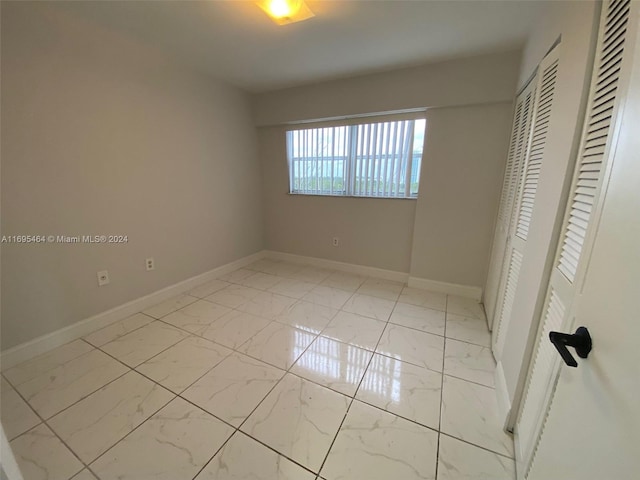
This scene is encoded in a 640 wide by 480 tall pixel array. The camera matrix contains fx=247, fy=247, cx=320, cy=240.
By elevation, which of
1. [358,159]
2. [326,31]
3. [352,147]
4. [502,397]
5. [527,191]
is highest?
[326,31]

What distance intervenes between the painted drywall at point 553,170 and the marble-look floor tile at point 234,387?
1365mm

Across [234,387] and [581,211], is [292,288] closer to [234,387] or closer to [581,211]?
[234,387]

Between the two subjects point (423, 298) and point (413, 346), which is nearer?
point (413, 346)

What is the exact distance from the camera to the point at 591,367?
58cm

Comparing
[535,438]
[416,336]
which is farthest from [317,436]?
[416,336]

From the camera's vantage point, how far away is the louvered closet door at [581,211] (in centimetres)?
74

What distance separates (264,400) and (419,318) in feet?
4.99

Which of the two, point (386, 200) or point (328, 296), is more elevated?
point (386, 200)

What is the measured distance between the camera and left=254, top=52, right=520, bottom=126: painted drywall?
2.20m

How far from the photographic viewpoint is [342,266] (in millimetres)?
3424

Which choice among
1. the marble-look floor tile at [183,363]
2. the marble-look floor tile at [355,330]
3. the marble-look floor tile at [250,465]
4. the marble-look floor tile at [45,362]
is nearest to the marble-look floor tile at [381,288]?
the marble-look floor tile at [355,330]

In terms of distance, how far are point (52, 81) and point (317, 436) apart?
9.20ft

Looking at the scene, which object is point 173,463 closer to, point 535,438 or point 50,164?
point 535,438

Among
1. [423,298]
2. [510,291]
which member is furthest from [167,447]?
[423,298]
